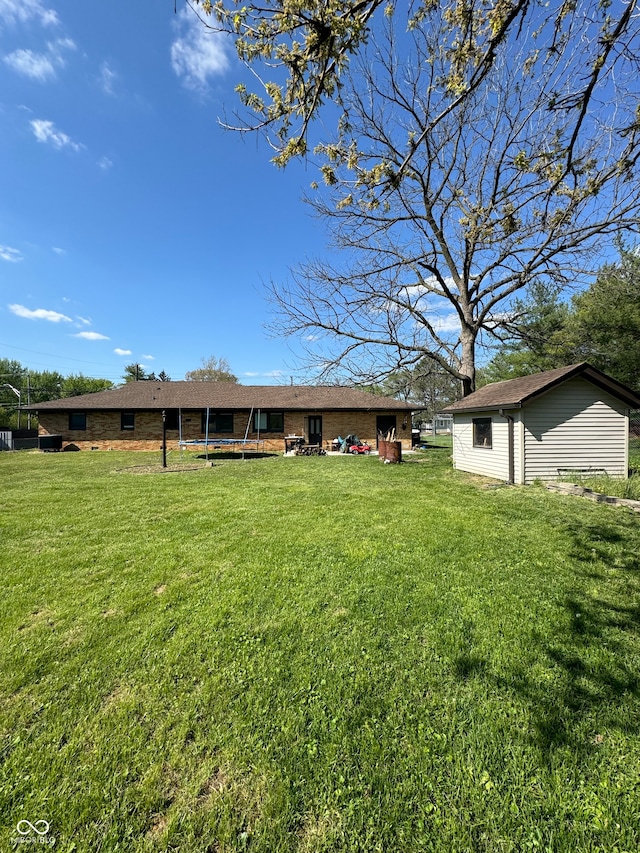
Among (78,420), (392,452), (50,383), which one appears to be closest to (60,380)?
(50,383)

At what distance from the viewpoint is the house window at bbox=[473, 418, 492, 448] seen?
35.5ft

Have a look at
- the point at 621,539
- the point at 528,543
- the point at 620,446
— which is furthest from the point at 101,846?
the point at 620,446

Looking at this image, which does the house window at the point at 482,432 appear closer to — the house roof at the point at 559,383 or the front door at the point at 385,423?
the house roof at the point at 559,383

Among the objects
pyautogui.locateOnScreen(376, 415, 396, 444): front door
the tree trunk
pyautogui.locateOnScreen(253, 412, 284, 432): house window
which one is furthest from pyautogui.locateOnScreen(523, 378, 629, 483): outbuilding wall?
pyautogui.locateOnScreen(253, 412, 284, 432): house window

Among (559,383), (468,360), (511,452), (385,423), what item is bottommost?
(511,452)

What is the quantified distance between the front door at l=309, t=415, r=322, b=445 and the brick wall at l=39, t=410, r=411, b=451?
8.2 inches

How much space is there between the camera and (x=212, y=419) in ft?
67.1

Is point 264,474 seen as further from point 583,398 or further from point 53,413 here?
point 53,413

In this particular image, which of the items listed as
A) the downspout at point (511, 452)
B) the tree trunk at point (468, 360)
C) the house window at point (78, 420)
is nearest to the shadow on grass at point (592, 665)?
the downspout at point (511, 452)

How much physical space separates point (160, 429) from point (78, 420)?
4578 mm

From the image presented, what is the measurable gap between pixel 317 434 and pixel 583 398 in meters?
13.2

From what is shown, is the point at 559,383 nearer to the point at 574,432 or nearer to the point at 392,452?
the point at 574,432

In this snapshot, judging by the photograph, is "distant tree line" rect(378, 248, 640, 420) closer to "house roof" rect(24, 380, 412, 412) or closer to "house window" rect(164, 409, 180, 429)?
"house roof" rect(24, 380, 412, 412)

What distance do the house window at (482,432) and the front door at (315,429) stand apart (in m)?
10.1
